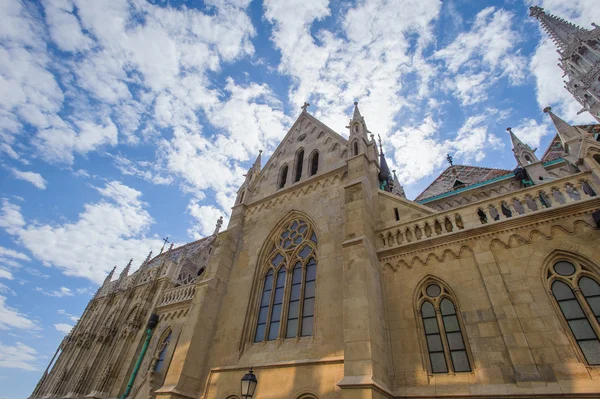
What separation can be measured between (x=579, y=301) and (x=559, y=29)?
55591mm

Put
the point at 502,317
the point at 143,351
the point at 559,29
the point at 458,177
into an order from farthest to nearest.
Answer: the point at 559,29
the point at 458,177
the point at 143,351
the point at 502,317

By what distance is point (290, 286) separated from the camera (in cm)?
1165

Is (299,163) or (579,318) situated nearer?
(579,318)

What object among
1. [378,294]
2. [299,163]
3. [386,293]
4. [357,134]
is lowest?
[378,294]

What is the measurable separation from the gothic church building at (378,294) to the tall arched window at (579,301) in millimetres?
24

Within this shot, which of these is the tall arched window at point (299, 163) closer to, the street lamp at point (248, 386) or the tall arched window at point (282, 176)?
the tall arched window at point (282, 176)

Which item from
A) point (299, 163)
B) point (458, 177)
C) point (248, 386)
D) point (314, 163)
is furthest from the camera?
point (458, 177)

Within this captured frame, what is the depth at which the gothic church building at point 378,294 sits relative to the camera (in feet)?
23.3

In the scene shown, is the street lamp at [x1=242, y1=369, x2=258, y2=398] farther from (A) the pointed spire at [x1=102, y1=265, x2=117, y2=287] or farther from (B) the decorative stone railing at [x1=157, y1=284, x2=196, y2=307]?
(A) the pointed spire at [x1=102, y1=265, x2=117, y2=287]

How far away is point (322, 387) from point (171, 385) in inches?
206

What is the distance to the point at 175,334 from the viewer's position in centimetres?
1459

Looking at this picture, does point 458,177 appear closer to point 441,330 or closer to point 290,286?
point 290,286

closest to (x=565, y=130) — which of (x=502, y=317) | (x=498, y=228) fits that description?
(x=498, y=228)

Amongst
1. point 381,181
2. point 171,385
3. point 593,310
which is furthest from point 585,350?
point 381,181
